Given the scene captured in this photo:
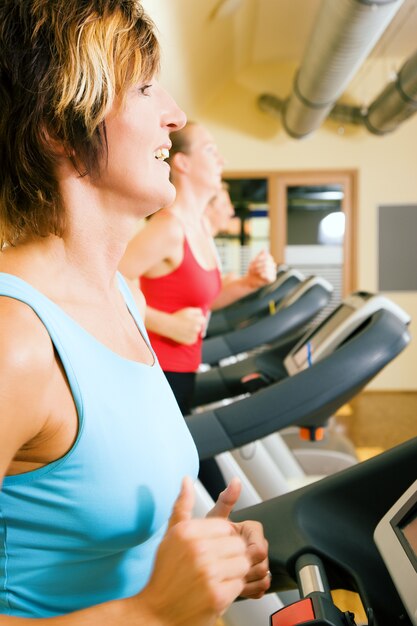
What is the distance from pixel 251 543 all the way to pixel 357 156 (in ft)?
22.0

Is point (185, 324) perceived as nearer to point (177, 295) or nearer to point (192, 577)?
point (177, 295)

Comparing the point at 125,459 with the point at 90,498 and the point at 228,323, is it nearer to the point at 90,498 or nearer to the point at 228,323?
the point at 90,498

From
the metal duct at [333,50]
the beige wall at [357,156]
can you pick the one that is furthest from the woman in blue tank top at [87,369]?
the beige wall at [357,156]

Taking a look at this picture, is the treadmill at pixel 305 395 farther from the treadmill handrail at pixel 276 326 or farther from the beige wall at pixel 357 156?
the beige wall at pixel 357 156

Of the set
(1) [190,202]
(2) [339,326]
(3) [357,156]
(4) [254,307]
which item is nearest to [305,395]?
(2) [339,326]

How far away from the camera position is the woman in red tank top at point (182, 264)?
212cm

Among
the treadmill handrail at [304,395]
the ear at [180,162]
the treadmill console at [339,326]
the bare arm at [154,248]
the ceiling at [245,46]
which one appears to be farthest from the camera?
the ceiling at [245,46]

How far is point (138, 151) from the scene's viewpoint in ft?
2.82

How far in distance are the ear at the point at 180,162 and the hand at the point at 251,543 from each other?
1.61 metres

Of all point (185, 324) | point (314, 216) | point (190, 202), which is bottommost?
point (185, 324)

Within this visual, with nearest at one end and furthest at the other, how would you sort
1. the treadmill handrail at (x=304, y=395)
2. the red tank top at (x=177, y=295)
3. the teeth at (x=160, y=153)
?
the teeth at (x=160, y=153) → the treadmill handrail at (x=304, y=395) → the red tank top at (x=177, y=295)

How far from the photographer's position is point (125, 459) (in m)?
0.79

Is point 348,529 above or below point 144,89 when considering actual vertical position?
below

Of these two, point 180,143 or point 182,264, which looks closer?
point 182,264
